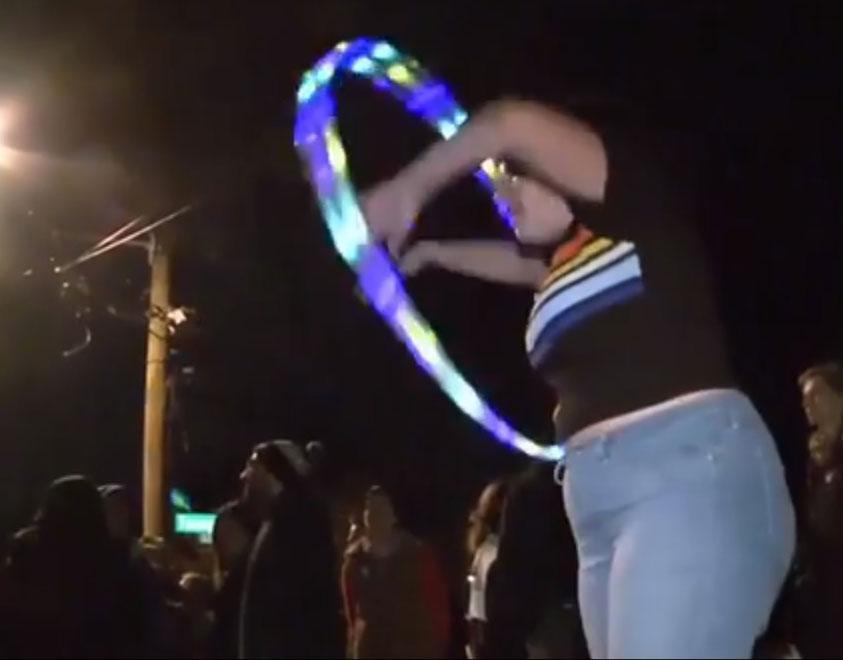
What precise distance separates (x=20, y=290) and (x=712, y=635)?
5.77 metres

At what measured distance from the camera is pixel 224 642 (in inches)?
136

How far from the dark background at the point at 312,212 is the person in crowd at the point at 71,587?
1.19 meters

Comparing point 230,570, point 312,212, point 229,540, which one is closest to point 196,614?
point 229,540

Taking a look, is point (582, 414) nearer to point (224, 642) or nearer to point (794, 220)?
point (224, 642)

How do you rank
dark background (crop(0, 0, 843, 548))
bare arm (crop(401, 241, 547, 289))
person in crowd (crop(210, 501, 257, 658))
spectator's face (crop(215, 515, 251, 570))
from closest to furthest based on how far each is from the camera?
bare arm (crop(401, 241, 547, 289)), person in crowd (crop(210, 501, 257, 658)), spectator's face (crop(215, 515, 251, 570)), dark background (crop(0, 0, 843, 548))

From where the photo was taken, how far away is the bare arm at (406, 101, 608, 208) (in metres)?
1.48

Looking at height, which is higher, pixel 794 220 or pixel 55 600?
pixel 794 220

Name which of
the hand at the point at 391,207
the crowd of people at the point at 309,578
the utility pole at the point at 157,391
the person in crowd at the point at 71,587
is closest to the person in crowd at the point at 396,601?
the crowd of people at the point at 309,578

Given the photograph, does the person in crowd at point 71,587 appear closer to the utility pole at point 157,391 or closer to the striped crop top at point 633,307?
the striped crop top at point 633,307

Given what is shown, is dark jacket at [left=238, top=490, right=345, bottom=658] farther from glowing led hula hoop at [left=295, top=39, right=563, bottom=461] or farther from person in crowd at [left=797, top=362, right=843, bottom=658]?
person in crowd at [left=797, top=362, right=843, bottom=658]

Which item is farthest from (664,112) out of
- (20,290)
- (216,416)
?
(216,416)

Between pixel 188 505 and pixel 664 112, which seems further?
pixel 188 505

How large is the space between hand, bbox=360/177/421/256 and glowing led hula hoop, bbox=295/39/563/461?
832 mm

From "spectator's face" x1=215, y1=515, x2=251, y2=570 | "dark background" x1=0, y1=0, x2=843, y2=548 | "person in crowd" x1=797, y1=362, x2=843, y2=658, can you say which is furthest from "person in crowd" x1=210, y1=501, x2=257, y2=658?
"person in crowd" x1=797, y1=362, x2=843, y2=658
